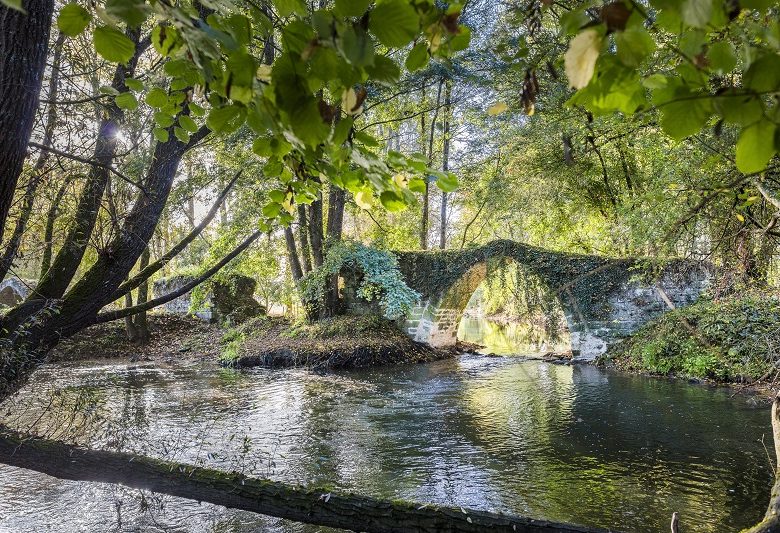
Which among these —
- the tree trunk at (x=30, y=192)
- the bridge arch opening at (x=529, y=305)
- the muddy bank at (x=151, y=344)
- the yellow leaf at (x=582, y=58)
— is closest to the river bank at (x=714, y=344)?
the bridge arch opening at (x=529, y=305)

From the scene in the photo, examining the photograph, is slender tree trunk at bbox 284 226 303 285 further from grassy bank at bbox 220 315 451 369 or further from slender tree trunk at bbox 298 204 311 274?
grassy bank at bbox 220 315 451 369

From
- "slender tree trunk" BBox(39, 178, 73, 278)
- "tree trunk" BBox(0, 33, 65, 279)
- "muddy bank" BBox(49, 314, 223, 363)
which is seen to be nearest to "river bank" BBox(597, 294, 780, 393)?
"slender tree trunk" BBox(39, 178, 73, 278)

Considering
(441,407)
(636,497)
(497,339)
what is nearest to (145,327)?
(441,407)

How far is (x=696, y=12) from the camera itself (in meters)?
0.58

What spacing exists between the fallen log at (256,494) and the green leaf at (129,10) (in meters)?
2.50

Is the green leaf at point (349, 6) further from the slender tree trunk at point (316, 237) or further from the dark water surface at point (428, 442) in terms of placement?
the slender tree trunk at point (316, 237)

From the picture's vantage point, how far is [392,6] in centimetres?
76

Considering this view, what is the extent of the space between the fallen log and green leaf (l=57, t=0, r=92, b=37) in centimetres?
249

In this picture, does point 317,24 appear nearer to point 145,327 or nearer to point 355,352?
point 355,352

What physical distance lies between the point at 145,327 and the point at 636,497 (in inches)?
510

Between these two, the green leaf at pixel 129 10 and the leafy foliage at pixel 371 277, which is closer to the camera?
the green leaf at pixel 129 10

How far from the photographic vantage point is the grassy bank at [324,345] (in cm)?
1078

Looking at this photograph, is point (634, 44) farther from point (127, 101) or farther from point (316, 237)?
point (316, 237)

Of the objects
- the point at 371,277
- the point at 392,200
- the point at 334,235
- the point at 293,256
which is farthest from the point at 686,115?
the point at 293,256
